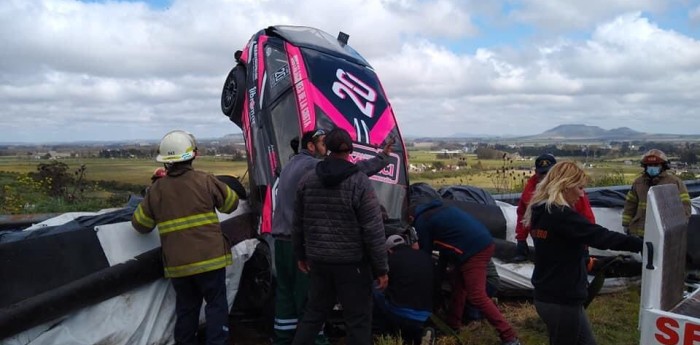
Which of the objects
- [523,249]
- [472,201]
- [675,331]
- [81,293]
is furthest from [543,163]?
[81,293]

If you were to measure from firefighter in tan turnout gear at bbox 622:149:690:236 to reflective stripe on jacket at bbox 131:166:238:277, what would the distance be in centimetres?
457

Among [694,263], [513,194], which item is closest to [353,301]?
[694,263]

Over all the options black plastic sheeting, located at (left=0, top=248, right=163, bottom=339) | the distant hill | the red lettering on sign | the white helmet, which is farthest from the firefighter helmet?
the distant hill

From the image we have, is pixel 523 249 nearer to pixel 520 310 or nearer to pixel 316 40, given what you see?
pixel 520 310

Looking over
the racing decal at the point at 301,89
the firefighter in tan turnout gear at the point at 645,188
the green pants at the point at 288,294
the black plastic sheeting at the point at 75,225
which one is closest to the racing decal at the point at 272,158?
the racing decal at the point at 301,89

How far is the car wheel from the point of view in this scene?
6.32 metres

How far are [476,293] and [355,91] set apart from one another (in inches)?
87.8

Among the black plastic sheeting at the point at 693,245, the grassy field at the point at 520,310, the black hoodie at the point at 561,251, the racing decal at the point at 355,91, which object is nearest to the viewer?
the black hoodie at the point at 561,251

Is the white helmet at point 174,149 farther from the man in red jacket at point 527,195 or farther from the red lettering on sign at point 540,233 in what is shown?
the man in red jacket at point 527,195

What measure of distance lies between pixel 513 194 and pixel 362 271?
17.8 feet

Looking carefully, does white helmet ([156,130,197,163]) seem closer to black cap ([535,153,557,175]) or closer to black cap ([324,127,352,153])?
black cap ([324,127,352,153])

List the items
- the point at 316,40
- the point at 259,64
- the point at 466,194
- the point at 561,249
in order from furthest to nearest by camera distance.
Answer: the point at 466,194, the point at 316,40, the point at 259,64, the point at 561,249

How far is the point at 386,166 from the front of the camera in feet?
17.4

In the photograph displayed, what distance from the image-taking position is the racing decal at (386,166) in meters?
5.24
